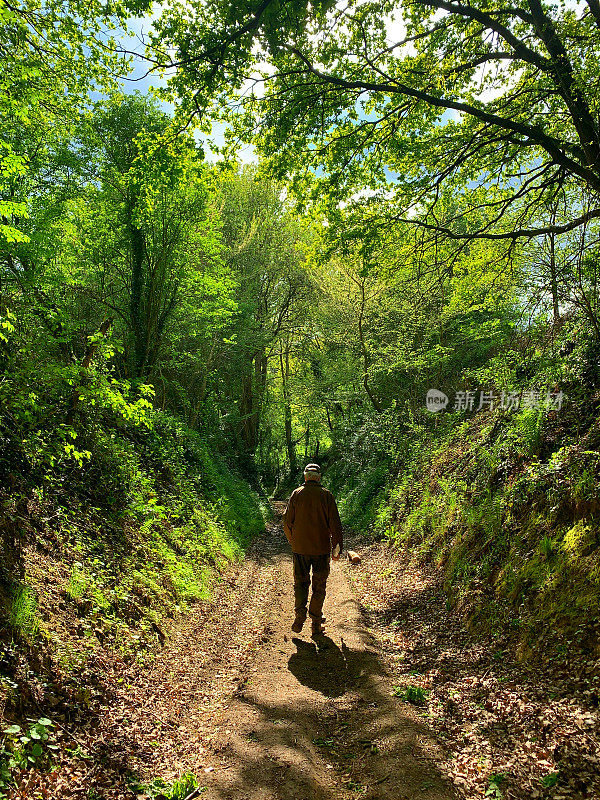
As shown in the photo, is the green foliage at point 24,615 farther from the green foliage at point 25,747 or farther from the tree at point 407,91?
the tree at point 407,91

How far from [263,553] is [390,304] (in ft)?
31.5

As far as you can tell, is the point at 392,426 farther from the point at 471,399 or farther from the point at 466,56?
the point at 466,56

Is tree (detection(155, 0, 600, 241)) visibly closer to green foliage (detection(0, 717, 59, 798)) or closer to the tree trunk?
green foliage (detection(0, 717, 59, 798))

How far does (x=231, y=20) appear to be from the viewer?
17.1 feet

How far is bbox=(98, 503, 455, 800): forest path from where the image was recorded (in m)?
3.53

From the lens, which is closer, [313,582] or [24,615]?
[24,615]

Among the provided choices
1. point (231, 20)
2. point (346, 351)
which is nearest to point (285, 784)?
point (231, 20)

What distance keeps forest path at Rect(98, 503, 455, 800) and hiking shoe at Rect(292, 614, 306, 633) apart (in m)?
0.11

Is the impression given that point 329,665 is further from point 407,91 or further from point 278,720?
point 407,91

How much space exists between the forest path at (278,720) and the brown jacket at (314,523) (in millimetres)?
1283

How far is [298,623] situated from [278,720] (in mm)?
2345

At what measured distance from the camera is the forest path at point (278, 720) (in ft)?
11.6

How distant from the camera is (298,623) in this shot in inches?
264

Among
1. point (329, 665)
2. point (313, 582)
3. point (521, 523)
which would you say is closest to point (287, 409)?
point (313, 582)
